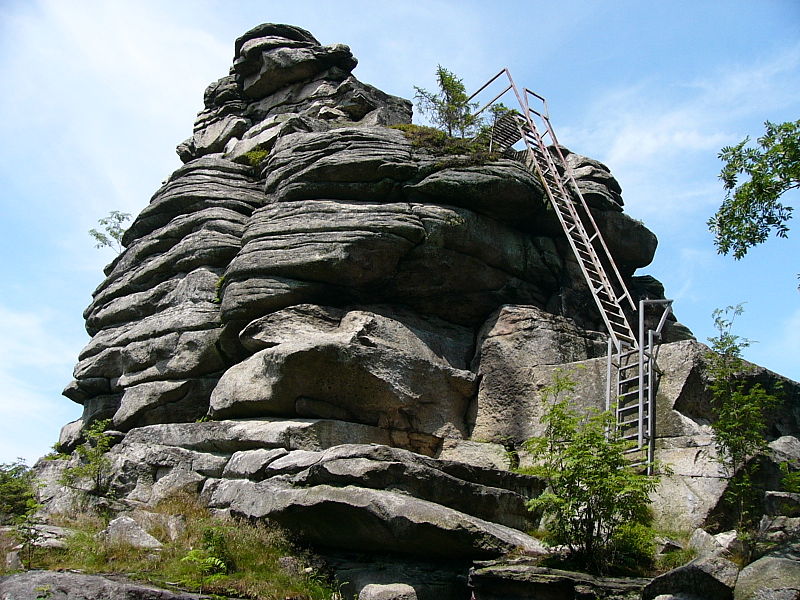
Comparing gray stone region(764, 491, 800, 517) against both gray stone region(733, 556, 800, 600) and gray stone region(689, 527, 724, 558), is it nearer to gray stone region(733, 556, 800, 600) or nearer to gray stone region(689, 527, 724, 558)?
gray stone region(689, 527, 724, 558)

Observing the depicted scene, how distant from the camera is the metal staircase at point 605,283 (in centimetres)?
1441

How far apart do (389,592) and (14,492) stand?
995 cm

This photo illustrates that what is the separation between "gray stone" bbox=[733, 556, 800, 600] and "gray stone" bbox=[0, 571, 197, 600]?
264 inches

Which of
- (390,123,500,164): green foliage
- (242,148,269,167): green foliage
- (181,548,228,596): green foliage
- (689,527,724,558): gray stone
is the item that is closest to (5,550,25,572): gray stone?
(181,548,228,596): green foliage

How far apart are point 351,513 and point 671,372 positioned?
270 inches

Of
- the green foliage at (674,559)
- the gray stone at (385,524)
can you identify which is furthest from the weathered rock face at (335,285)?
the green foliage at (674,559)

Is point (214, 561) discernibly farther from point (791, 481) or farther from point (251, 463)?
point (791, 481)

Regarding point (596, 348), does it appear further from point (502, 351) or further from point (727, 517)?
point (727, 517)

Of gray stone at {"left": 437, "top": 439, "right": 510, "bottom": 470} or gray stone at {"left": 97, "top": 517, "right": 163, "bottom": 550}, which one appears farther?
gray stone at {"left": 437, "top": 439, "right": 510, "bottom": 470}

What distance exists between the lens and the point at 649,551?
431 inches

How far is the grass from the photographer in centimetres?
1066

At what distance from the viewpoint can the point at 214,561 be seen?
36.2 ft

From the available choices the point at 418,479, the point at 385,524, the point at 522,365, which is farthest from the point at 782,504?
the point at 522,365

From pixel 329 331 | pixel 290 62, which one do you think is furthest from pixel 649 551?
pixel 290 62
